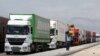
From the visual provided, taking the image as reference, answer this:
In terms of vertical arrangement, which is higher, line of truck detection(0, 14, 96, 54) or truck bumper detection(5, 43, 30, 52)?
line of truck detection(0, 14, 96, 54)

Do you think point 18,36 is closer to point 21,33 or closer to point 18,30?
point 21,33

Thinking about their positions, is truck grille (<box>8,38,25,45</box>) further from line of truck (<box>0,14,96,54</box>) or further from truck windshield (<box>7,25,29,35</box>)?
truck windshield (<box>7,25,29,35</box>)

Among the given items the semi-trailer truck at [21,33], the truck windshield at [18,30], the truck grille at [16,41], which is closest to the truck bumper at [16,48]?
the semi-trailer truck at [21,33]

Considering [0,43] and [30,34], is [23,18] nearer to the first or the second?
[30,34]

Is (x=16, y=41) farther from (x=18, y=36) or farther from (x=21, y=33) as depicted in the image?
(x=21, y=33)

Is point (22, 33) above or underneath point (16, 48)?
above

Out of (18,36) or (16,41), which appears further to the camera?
(16,41)

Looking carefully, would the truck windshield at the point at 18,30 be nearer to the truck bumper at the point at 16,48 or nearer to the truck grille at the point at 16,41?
the truck grille at the point at 16,41

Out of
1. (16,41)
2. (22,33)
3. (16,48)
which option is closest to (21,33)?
(22,33)

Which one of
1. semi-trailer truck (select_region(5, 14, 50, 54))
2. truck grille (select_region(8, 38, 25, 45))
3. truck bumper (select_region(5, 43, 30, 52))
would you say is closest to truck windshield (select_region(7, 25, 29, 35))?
semi-trailer truck (select_region(5, 14, 50, 54))

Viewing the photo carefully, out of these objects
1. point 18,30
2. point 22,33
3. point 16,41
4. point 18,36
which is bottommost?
point 16,41

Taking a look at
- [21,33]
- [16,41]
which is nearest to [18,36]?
[21,33]

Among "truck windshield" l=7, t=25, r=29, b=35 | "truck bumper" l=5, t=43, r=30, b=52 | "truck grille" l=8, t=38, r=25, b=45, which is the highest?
"truck windshield" l=7, t=25, r=29, b=35

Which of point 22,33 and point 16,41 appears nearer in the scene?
point 22,33
